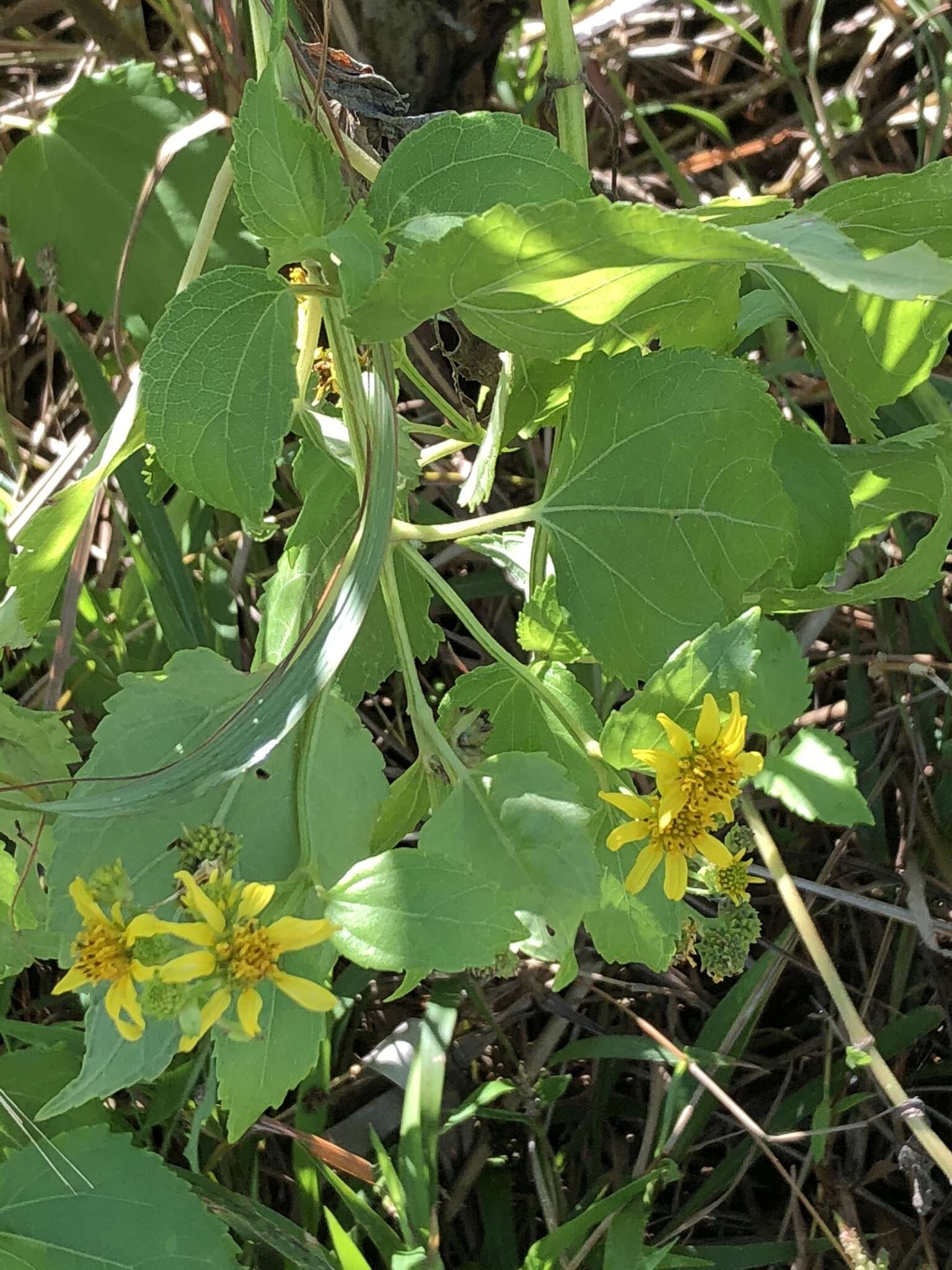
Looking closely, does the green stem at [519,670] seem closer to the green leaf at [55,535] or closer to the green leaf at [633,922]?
the green leaf at [633,922]

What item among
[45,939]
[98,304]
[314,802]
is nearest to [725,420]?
[314,802]

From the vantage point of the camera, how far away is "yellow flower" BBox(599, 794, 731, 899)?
0.68 metres

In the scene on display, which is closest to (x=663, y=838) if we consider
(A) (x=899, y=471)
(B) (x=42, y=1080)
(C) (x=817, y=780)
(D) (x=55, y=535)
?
(C) (x=817, y=780)

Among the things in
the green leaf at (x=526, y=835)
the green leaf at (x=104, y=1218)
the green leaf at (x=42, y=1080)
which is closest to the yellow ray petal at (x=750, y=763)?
the green leaf at (x=526, y=835)

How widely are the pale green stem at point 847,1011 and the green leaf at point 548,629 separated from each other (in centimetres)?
21

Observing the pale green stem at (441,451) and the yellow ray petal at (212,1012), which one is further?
the pale green stem at (441,451)

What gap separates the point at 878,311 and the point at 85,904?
63cm

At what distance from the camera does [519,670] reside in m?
0.73

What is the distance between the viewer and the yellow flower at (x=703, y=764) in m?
0.67

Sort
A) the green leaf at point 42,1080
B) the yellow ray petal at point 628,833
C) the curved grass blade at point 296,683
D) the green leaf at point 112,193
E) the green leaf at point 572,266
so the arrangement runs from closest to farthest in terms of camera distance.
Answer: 1. the green leaf at point 572,266
2. the curved grass blade at point 296,683
3. the yellow ray petal at point 628,833
4. the green leaf at point 42,1080
5. the green leaf at point 112,193

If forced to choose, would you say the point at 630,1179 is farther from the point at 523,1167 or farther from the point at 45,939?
the point at 45,939

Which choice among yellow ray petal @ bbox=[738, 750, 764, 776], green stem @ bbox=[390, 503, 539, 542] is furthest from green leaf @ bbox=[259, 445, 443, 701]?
yellow ray petal @ bbox=[738, 750, 764, 776]

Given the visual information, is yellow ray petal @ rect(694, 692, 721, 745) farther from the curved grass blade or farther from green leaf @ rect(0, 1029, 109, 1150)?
green leaf @ rect(0, 1029, 109, 1150)

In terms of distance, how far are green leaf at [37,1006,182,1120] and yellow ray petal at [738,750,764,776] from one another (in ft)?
1.23
